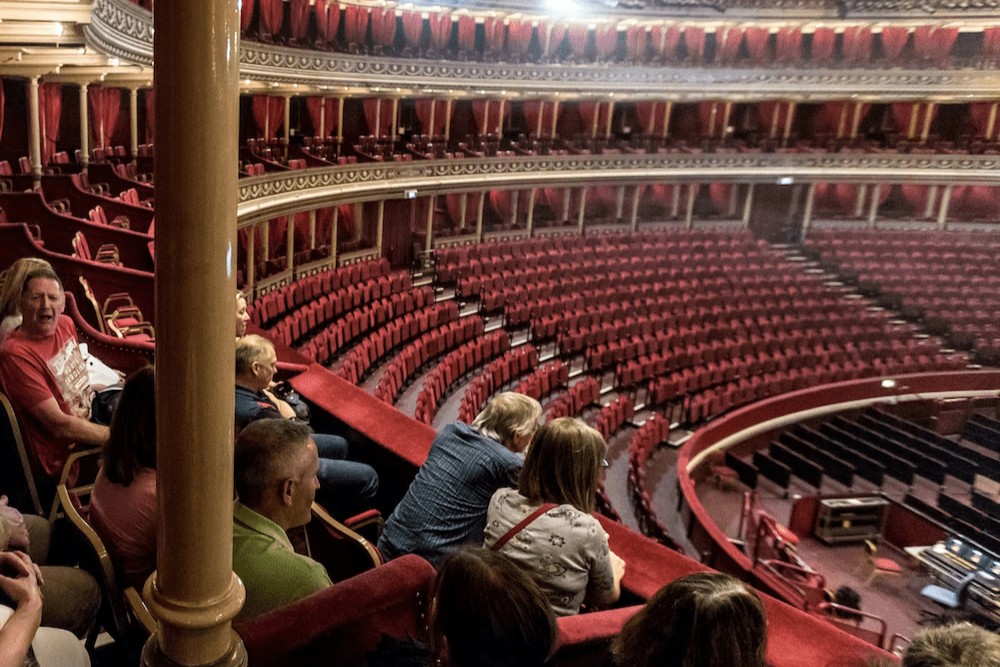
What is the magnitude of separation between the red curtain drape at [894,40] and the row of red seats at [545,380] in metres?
12.9

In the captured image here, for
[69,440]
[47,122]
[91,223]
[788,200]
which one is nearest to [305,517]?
[69,440]

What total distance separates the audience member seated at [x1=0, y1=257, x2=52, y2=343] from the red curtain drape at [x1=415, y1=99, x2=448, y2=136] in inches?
541

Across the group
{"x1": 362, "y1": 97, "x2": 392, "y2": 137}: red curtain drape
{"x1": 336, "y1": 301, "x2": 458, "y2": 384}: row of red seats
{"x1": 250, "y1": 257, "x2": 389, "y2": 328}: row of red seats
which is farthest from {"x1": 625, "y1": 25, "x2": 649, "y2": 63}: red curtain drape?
{"x1": 336, "y1": 301, "x2": 458, "y2": 384}: row of red seats

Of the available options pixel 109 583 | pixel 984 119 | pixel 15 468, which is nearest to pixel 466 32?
pixel 984 119

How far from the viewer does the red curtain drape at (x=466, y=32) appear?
15750mm

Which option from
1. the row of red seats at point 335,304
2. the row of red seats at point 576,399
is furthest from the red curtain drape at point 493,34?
the row of red seats at point 576,399

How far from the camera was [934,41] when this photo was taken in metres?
17.4

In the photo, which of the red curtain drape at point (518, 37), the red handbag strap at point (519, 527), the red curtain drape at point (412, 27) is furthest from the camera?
the red curtain drape at point (518, 37)

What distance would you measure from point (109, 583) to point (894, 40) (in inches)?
779

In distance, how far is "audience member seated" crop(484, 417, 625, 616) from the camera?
1.79 meters

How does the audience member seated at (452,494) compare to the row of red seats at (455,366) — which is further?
the row of red seats at (455,366)

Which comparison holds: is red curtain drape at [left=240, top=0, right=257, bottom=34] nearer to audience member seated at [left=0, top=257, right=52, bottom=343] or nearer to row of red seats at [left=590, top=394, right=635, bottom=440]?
row of red seats at [left=590, top=394, right=635, bottom=440]

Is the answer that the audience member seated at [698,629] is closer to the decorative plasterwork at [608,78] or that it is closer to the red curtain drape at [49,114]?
the red curtain drape at [49,114]

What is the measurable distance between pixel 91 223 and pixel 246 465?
432 cm
